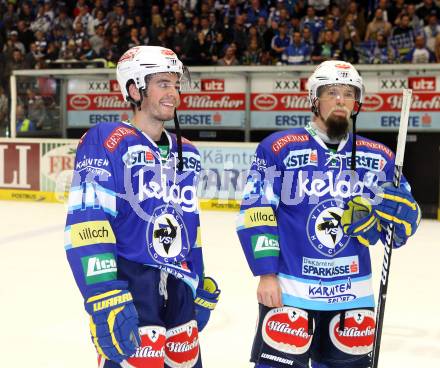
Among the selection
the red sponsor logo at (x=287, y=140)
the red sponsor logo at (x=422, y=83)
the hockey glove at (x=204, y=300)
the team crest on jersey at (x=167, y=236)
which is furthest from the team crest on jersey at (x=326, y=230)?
→ the red sponsor logo at (x=422, y=83)

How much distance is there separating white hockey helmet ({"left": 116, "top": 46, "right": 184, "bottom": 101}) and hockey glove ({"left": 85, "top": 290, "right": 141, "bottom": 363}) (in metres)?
0.74

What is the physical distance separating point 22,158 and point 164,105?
1022 cm

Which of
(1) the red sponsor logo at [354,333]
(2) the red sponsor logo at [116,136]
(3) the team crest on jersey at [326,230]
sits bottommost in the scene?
(1) the red sponsor logo at [354,333]

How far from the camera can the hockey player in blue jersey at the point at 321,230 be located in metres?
2.84

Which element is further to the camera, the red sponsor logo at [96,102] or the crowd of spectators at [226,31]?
the red sponsor logo at [96,102]

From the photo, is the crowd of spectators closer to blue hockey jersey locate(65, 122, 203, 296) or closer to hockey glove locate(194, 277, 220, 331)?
hockey glove locate(194, 277, 220, 331)

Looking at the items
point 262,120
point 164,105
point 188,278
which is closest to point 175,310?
point 188,278

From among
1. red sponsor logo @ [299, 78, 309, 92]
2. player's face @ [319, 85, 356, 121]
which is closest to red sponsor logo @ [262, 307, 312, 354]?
player's face @ [319, 85, 356, 121]

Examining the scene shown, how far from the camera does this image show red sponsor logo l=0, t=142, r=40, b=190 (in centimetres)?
1221

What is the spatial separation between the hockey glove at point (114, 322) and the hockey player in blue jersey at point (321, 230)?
71cm

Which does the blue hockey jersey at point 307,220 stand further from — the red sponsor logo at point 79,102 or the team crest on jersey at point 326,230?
the red sponsor logo at point 79,102

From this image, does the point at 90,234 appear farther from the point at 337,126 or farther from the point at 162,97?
the point at 337,126

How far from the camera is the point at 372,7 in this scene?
1359 cm

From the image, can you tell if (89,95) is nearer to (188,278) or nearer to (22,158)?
(22,158)
